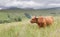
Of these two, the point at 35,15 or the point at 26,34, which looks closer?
the point at 26,34

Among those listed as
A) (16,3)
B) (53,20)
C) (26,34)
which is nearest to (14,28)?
(26,34)

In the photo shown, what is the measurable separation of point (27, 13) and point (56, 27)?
0.26 meters

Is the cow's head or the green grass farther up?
the cow's head

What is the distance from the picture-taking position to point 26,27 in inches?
34.9

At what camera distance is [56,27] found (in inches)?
35.9

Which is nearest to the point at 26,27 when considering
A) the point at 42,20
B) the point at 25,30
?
the point at 25,30

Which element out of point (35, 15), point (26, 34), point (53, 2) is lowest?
point (26, 34)

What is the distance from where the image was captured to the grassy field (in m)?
0.84

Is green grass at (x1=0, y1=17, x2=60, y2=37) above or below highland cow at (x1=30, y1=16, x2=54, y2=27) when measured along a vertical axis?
below

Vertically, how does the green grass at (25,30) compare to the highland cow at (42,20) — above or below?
below

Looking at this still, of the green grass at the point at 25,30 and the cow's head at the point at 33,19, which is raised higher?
the cow's head at the point at 33,19

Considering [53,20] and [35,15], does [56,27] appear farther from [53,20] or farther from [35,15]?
[35,15]

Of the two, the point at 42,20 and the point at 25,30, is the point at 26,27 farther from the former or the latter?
the point at 42,20

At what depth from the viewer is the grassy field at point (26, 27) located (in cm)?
84
